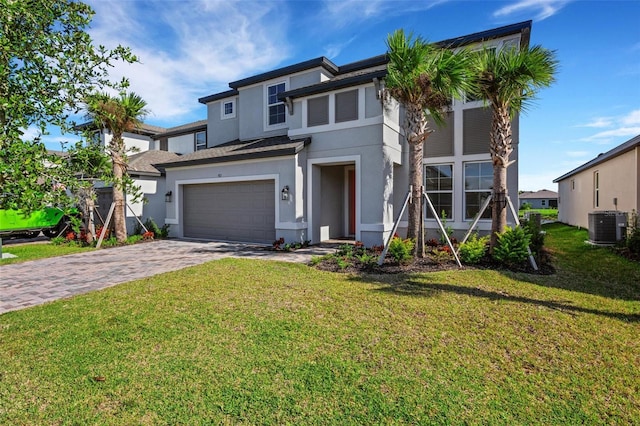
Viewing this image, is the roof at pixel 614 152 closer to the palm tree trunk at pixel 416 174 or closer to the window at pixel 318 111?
the palm tree trunk at pixel 416 174

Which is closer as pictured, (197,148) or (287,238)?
(287,238)

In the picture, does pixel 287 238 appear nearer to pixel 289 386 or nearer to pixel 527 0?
pixel 289 386

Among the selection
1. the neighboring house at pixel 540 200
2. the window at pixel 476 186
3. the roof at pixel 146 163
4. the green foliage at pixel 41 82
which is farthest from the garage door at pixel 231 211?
the neighboring house at pixel 540 200

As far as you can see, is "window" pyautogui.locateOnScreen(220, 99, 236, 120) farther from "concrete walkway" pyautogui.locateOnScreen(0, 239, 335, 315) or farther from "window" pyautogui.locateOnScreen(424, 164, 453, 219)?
"window" pyautogui.locateOnScreen(424, 164, 453, 219)

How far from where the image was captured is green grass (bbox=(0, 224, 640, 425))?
292 cm

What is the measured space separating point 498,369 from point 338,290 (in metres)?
3.16

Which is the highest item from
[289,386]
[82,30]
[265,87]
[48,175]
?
[265,87]

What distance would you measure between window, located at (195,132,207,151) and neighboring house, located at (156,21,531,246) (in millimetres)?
5324

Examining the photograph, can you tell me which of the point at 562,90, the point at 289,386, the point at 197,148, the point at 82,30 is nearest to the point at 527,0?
the point at 562,90

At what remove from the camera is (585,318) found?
485cm

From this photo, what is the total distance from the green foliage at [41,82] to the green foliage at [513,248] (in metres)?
8.55

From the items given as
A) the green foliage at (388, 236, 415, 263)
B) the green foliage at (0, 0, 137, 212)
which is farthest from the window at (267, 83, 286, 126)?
the green foliage at (0, 0, 137, 212)

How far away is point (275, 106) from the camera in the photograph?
50.1 feet

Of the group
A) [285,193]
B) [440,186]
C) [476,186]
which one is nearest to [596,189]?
[476,186]
